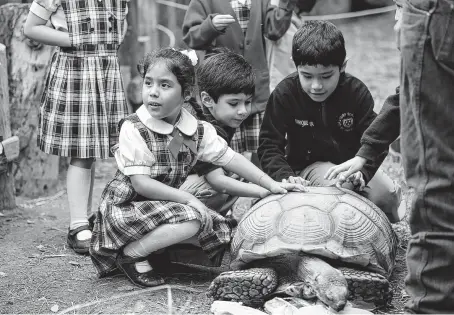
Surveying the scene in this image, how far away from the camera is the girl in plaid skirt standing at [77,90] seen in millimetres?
4469

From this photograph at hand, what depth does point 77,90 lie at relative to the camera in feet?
14.8

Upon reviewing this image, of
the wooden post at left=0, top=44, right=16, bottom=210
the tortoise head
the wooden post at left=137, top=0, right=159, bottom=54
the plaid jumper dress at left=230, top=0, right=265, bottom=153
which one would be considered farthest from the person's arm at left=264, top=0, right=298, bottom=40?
the wooden post at left=137, top=0, right=159, bottom=54

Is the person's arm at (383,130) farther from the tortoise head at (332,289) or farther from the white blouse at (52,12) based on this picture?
the white blouse at (52,12)

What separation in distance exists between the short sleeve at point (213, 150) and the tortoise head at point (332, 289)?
0.99 m

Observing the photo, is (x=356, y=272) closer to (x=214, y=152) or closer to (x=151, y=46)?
(x=214, y=152)

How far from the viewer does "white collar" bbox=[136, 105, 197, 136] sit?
144 inches

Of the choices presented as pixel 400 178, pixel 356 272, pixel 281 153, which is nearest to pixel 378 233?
pixel 356 272

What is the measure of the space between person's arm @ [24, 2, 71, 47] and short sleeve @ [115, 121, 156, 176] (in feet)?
3.64

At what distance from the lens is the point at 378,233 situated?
346cm

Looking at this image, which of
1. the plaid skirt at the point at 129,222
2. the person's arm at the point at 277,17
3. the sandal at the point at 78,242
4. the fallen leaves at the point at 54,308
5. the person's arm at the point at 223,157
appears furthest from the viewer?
the person's arm at the point at 277,17

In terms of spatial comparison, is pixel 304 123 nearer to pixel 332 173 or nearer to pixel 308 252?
pixel 332 173

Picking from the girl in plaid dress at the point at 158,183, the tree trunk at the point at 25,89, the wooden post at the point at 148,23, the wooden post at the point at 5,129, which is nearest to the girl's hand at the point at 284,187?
the girl in plaid dress at the point at 158,183

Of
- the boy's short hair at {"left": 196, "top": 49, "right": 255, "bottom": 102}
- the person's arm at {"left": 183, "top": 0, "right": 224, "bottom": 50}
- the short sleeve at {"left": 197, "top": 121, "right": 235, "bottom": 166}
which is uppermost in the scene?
the person's arm at {"left": 183, "top": 0, "right": 224, "bottom": 50}

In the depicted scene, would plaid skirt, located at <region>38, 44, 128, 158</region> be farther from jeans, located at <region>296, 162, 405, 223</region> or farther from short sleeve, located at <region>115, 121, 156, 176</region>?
jeans, located at <region>296, 162, 405, 223</region>
